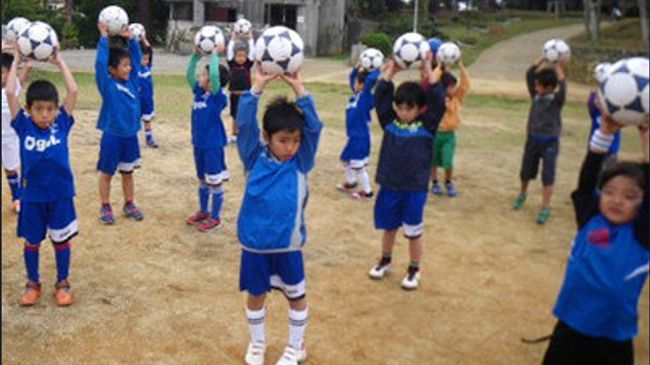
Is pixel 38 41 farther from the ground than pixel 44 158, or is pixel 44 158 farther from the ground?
pixel 38 41

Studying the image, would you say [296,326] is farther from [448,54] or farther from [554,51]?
[554,51]

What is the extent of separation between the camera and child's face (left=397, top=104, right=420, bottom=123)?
3979mm

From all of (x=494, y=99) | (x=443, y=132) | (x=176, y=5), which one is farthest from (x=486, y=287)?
(x=494, y=99)

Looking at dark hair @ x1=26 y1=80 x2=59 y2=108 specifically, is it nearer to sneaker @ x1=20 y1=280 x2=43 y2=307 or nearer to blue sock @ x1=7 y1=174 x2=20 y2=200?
sneaker @ x1=20 y1=280 x2=43 y2=307

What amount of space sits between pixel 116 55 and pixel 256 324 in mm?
2672

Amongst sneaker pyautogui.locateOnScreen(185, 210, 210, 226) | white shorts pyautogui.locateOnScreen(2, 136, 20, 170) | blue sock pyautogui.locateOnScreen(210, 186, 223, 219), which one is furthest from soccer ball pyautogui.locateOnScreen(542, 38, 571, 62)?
white shorts pyautogui.locateOnScreen(2, 136, 20, 170)

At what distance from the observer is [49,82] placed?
3346 millimetres

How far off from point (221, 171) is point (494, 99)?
974 cm

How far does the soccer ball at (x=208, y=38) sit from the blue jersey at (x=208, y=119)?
356mm

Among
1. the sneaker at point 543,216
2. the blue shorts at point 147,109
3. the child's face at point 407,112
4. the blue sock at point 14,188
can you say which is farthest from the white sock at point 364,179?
the blue sock at point 14,188

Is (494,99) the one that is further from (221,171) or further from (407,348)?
(407,348)

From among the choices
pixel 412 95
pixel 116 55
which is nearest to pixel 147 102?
pixel 116 55

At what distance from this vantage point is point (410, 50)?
3768mm

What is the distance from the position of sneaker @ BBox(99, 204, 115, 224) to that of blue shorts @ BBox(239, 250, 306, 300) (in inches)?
99.4
